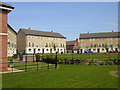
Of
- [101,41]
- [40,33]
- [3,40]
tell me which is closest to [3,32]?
[3,40]

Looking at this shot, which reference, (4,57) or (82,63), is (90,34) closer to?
(82,63)

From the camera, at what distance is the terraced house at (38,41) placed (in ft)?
211

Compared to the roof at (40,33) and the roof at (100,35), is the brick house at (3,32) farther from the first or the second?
the roof at (100,35)

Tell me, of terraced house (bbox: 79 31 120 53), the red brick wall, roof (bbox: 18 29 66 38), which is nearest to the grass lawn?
the red brick wall

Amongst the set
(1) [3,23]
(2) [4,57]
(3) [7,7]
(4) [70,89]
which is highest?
(3) [7,7]

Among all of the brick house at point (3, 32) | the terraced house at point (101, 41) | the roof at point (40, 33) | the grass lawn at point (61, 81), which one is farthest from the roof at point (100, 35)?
the grass lawn at point (61, 81)

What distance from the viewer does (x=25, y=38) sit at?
6350 cm

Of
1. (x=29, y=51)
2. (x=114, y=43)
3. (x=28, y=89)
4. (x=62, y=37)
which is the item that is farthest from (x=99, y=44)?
(x=28, y=89)

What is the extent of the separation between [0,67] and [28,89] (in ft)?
25.1

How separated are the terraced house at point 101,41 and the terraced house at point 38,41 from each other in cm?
1264

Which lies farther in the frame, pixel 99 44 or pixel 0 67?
pixel 99 44

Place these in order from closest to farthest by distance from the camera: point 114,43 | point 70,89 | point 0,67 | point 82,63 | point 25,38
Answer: point 70,89 → point 0,67 → point 82,63 → point 25,38 → point 114,43

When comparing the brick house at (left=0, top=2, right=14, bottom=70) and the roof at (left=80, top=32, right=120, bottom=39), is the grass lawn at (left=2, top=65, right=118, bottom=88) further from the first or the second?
the roof at (left=80, top=32, right=120, bottom=39)

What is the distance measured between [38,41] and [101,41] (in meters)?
35.1
